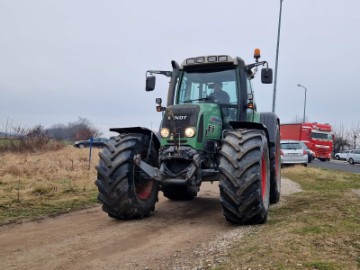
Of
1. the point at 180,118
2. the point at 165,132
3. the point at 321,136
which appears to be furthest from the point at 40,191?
the point at 321,136

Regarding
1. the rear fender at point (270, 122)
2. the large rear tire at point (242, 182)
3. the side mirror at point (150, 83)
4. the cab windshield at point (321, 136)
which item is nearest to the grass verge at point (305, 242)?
the large rear tire at point (242, 182)

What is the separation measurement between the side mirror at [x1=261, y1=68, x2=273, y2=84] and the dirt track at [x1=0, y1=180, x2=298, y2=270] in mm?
2677

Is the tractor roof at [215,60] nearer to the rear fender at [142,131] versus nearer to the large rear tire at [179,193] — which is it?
the rear fender at [142,131]

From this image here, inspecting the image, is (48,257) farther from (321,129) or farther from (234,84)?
(321,129)

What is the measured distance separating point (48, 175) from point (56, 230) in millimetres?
6991

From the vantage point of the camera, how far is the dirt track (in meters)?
4.53

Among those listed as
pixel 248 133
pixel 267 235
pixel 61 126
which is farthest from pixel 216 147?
pixel 61 126

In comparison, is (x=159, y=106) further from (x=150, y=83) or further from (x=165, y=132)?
(x=165, y=132)

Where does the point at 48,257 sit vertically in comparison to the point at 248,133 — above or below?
below

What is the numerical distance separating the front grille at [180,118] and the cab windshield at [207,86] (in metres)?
0.83

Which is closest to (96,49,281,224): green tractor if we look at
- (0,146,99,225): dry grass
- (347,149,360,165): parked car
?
(0,146,99,225): dry grass

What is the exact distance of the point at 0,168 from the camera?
13.7 m

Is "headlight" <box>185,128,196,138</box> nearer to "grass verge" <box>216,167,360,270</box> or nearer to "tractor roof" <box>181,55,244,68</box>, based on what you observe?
"tractor roof" <box>181,55,244,68</box>

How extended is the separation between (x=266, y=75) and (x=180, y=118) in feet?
6.72
